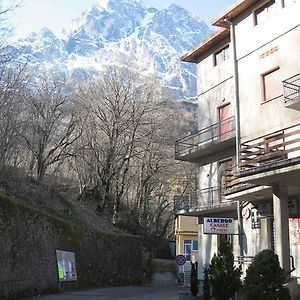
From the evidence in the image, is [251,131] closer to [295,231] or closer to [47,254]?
[295,231]

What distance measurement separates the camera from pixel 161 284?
39.2 meters

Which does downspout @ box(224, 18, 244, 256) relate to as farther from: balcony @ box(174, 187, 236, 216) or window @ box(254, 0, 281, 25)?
window @ box(254, 0, 281, 25)

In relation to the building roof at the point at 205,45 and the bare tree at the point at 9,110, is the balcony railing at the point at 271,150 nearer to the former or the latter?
the building roof at the point at 205,45

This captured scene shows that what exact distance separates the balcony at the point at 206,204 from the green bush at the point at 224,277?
21.4ft

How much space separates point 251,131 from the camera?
73.9ft

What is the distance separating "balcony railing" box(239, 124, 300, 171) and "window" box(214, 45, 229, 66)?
20.4 feet

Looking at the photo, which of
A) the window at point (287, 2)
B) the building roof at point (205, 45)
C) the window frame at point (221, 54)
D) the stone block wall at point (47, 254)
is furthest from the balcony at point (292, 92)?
the stone block wall at point (47, 254)

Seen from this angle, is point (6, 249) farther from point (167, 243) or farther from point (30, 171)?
point (167, 243)

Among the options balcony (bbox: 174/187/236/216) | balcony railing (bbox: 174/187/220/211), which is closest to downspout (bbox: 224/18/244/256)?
balcony (bbox: 174/187/236/216)

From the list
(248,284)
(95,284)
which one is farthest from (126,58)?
(248,284)

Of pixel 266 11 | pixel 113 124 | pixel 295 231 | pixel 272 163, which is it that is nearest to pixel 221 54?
pixel 266 11

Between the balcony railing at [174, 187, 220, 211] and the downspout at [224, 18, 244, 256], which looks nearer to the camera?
the downspout at [224, 18, 244, 256]

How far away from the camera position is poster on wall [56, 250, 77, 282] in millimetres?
26625

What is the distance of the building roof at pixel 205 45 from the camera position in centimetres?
2638
